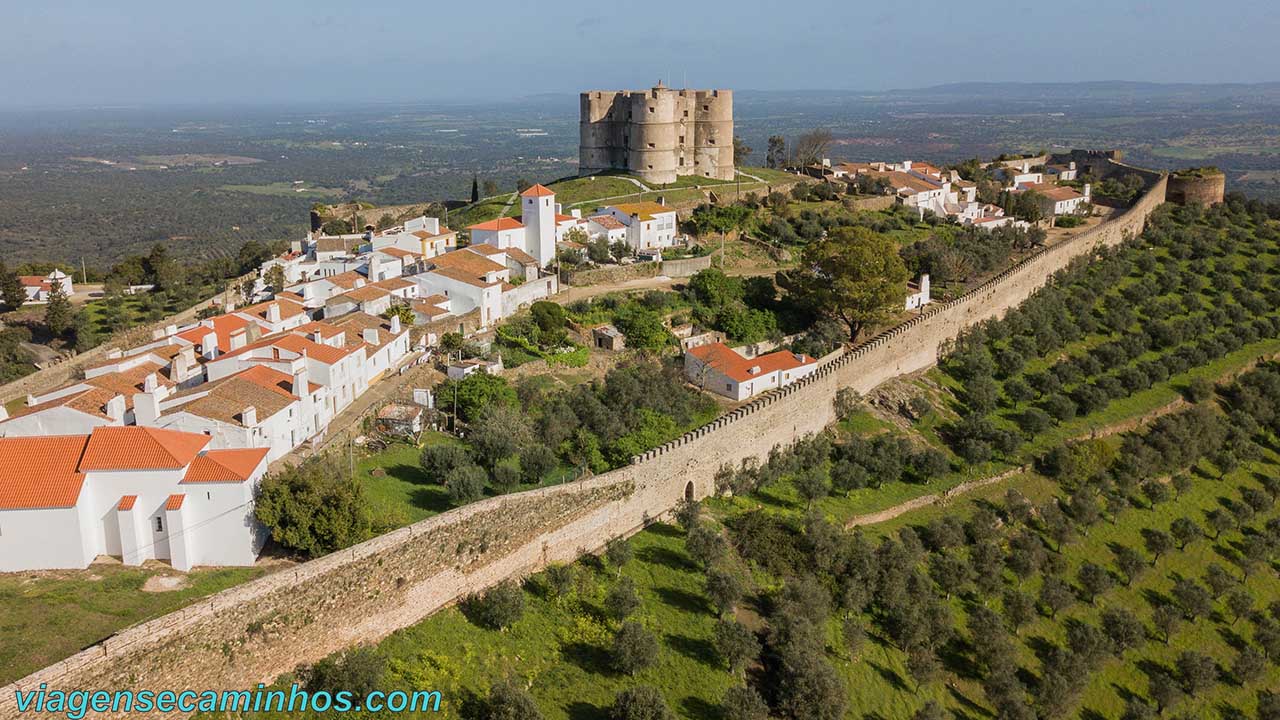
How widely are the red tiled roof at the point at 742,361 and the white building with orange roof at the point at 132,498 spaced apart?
14653 millimetres

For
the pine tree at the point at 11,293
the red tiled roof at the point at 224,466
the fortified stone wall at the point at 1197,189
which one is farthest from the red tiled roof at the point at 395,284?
the fortified stone wall at the point at 1197,189

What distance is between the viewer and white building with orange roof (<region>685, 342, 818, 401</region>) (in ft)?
85.8

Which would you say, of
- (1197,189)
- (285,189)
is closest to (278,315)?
(1197,189)

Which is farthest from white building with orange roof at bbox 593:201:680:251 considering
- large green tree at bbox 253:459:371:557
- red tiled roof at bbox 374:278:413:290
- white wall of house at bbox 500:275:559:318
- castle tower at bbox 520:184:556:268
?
large green tree at bbox 253:459:371:557

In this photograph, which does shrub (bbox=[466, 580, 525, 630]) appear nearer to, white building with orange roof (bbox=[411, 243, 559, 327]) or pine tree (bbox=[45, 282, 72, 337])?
white building with orange roof (bbox=[411, 243, 559, 327])

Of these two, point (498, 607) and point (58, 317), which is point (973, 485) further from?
point (58, 317)

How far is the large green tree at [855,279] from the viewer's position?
98.8 ft

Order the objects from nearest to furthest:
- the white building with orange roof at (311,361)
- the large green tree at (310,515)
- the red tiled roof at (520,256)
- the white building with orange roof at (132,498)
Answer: the white building with orange roof at (132,498) → the large green tree at (310,515) → the white building with orange roof at (311,361) → the red tiled roof at (520,256)

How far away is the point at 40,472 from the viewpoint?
1396cm

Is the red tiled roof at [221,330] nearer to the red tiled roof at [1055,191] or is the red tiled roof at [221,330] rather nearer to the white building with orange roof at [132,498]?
the white building with orange roof at [132,498]

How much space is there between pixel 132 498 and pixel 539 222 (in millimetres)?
21143

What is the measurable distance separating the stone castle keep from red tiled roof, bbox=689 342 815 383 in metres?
19.0

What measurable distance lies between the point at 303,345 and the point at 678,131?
28167 millimetres

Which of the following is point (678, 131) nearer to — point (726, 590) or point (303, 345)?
point (303, 345)
